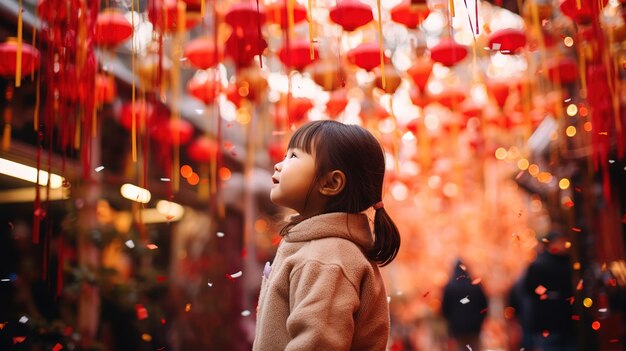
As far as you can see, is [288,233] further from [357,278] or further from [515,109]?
[515,109]

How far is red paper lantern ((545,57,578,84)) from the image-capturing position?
5.72 meters

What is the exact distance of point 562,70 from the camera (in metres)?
5.71

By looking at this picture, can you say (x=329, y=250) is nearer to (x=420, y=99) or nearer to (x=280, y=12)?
(x=280, y=12)

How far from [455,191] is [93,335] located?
8.14m

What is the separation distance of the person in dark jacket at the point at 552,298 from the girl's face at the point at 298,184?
389 centimetres

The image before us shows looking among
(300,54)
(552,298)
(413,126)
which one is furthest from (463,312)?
(300,54)

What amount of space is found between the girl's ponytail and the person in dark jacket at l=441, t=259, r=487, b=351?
17.1ft

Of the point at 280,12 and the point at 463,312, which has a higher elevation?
the point at 280,12

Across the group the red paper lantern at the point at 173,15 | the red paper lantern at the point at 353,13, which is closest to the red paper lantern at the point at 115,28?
the red paper lantern at the point at 173,15

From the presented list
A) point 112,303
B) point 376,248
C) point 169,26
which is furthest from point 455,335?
point 376,248

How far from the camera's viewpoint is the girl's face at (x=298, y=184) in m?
1.97

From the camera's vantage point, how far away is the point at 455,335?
725 cm

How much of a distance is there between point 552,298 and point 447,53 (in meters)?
2.18

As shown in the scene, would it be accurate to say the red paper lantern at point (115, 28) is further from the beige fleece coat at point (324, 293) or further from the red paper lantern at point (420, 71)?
the beige fleece coat at point (324, 293)
